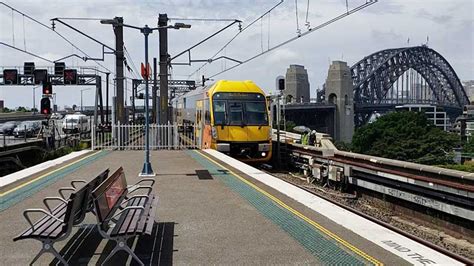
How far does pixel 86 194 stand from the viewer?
5664 millimetres

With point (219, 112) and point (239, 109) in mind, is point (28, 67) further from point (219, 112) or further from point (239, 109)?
point (239, 109)

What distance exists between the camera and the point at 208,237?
6.61 metres

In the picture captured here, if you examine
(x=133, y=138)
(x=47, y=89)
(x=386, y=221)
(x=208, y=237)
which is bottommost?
(x=386, y=221)

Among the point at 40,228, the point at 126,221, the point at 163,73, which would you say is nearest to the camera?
the point at 40,228

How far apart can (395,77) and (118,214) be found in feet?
505

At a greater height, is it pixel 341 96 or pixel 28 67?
pixel 341 96

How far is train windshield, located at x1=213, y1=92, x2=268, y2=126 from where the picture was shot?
68.9 ft

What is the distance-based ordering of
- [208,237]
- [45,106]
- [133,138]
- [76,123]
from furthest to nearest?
[76,123]
[133,138]
[45,106]
[208,237]

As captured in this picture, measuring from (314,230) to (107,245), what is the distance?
9.04 ft

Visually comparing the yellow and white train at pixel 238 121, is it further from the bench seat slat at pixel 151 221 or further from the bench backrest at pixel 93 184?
the bench backrest at pixel 93 184

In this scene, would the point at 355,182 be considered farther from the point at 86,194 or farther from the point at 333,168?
the point at 86,194

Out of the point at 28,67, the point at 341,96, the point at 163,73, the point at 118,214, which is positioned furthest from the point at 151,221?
the point at 341,96

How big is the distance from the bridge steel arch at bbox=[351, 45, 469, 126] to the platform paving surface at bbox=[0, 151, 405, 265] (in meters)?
118

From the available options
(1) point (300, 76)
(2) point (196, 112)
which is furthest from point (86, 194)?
(1) point (300, 76)
